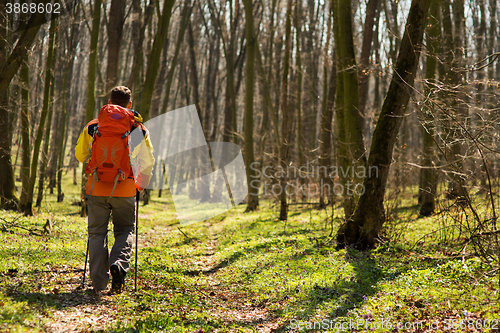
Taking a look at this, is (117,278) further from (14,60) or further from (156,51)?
(156,51)

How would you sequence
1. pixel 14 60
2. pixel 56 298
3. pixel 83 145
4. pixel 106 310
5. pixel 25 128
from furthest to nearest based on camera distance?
pixel 25 128 < pixel 14 60 < pixel 83 145 < pixel 56 298 < pixel 106 310

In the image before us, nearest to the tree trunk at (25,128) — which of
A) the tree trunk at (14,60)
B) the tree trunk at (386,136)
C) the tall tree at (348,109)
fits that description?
the tree trunk at (14,60)

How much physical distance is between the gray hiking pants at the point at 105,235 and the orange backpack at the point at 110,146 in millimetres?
252

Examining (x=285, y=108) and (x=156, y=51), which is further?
(x=156, y=51)

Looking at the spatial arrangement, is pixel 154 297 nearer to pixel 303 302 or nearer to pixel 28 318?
pixel 28 318

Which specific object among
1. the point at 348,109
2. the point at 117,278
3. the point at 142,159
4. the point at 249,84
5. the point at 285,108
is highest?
the point at 249,84

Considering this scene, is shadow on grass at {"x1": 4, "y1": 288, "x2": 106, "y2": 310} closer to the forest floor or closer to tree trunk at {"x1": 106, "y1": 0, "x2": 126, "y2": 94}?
the forest floor

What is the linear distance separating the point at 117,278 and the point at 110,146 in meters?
1.66

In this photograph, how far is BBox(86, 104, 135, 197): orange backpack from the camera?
427 cm

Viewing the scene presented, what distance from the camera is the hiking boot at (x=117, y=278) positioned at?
422 cm

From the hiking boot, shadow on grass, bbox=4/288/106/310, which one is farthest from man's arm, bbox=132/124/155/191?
shadow on grass, bbox=4/288/106/310

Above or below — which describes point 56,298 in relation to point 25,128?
below

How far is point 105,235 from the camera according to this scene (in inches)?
174

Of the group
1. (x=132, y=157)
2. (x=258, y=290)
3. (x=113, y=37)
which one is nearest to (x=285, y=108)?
(x=113, y=37)
